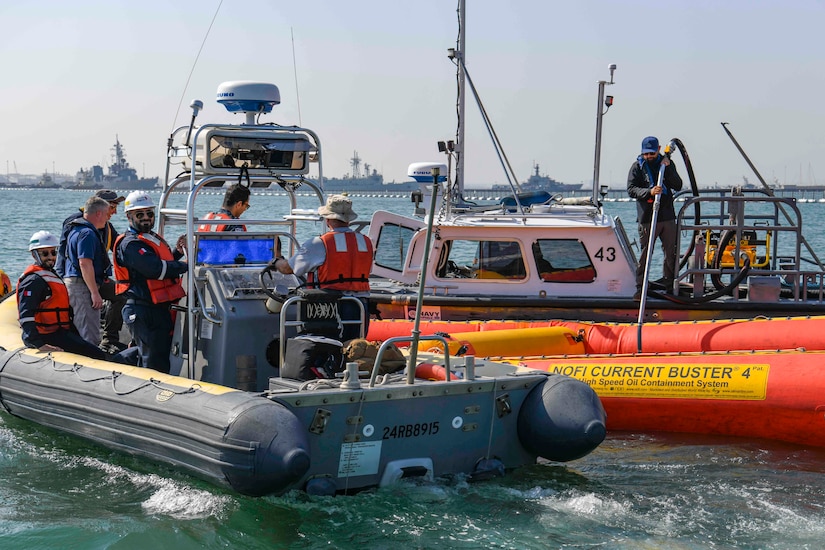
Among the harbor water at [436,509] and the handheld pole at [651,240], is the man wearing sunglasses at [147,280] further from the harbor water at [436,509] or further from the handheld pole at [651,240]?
the handheld pole at [651,240]

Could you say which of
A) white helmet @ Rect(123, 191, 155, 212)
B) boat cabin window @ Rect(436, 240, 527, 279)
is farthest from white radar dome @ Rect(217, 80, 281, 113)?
boat cabin window @ Rect(436, 240, 527, 279)

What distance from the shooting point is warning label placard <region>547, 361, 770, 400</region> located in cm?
797

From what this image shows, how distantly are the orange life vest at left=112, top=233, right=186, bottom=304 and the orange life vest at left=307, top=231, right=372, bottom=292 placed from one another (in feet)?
3.68

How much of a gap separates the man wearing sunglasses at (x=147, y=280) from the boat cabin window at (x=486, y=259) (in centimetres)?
403

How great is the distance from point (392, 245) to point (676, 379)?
4.32 meters

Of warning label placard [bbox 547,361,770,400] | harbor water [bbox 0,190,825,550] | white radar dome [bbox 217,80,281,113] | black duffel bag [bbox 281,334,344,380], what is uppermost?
white radar dome [bbox 217,80,281,113]

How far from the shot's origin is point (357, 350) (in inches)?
256

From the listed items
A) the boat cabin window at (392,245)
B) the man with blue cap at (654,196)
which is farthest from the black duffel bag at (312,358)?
the boat cabin window at (392,245)

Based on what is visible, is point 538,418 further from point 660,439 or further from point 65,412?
point 65,412

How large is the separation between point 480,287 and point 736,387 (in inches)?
136

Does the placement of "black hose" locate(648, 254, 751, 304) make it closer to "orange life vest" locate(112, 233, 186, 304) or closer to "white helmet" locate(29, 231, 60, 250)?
"orange life vest" locate(112, 233, 186, 304)

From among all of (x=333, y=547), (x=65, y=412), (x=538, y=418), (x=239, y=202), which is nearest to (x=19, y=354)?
(x=65, y=412)

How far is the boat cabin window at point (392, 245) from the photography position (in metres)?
11.6

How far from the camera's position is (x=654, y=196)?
10398 mm
